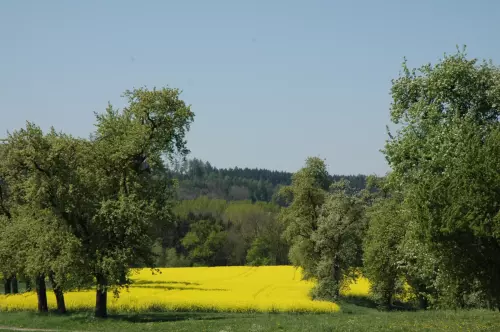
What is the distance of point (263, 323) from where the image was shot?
32750mm

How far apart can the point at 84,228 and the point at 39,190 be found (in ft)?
14.0

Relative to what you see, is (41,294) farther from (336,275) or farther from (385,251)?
(336,275)

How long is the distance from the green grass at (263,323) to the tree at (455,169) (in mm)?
1981

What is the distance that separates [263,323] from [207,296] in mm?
20630

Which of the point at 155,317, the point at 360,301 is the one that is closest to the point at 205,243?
the point at 360,301

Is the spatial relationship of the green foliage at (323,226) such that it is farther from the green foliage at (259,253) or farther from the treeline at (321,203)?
the green foliage at (259,253)

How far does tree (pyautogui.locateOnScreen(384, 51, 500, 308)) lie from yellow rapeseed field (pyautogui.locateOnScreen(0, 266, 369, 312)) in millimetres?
21944

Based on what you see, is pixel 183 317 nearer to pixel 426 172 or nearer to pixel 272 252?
pixel 426 172

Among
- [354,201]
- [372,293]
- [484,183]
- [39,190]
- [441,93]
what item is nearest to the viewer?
[484,183]

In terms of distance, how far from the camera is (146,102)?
39.1 metres

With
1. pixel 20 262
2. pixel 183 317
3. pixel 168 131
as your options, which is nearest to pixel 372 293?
pixel 183 317

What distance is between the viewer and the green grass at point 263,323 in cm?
2789

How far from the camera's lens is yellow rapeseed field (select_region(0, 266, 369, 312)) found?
47.2 m

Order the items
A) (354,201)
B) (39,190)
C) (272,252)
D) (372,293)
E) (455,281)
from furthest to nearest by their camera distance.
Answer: (272,252) → (354,201) → (372,293) → (39,190) → (455,281)
